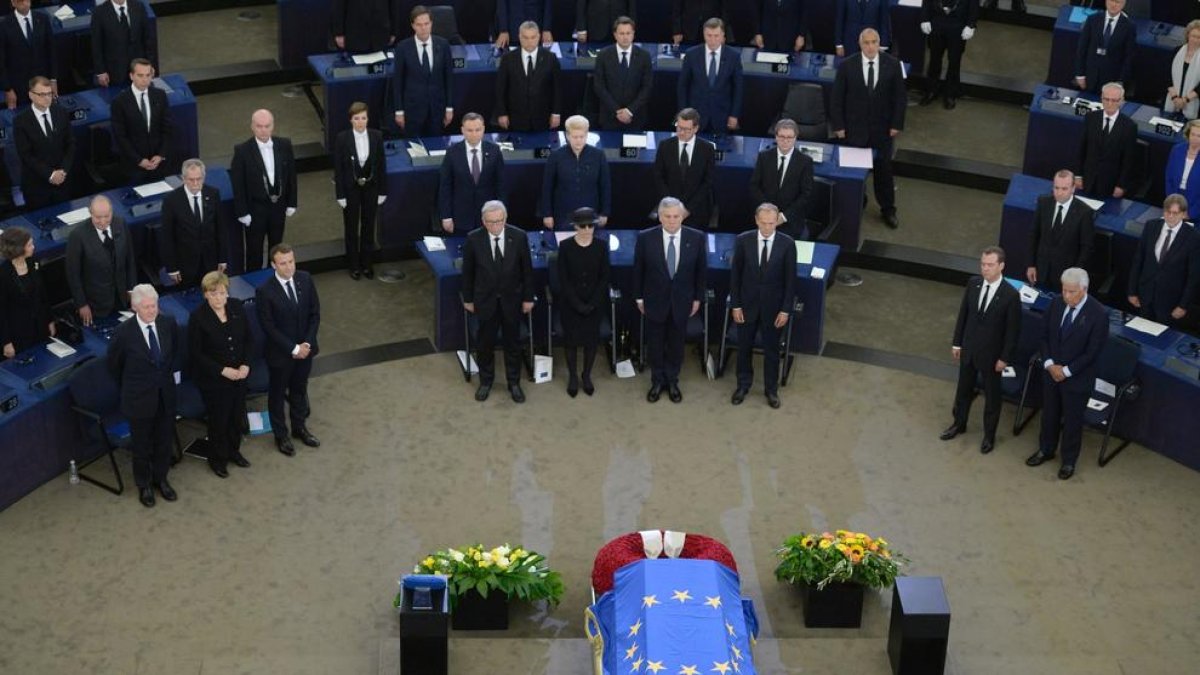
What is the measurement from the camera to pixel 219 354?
463 inches

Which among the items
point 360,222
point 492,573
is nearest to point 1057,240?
point 492,573

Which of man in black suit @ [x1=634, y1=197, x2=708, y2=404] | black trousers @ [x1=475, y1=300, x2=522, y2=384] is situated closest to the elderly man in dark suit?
man in black suit @ [x1=634, y1=197, x2=708, y2=404]

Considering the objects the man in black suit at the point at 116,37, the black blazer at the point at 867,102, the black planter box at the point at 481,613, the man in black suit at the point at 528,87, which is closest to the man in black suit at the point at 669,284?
the man in black suit at the point at 528,87

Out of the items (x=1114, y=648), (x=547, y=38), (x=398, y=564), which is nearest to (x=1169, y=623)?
(x=1114, y=648)

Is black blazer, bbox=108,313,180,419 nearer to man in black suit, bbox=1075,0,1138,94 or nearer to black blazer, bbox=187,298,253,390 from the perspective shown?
black blazer, bbox=187,298,253,390

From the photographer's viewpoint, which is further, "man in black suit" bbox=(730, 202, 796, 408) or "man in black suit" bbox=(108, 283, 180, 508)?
"man in black suit" bbox=(730, 202, 796, 408)

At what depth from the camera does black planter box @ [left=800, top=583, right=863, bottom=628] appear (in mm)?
10883

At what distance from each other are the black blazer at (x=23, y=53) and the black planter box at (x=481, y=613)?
6651 millimetres

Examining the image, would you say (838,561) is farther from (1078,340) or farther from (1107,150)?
(1107,150)

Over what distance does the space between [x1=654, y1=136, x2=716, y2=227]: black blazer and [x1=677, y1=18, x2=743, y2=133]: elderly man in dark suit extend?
1083 mm

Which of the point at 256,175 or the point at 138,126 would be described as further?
the point at 138,126

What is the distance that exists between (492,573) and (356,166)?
14.5ft

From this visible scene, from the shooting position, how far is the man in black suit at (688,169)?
13859 millimetres

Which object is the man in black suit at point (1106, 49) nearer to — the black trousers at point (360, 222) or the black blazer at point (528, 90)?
the black blazer at point (528, 90)
